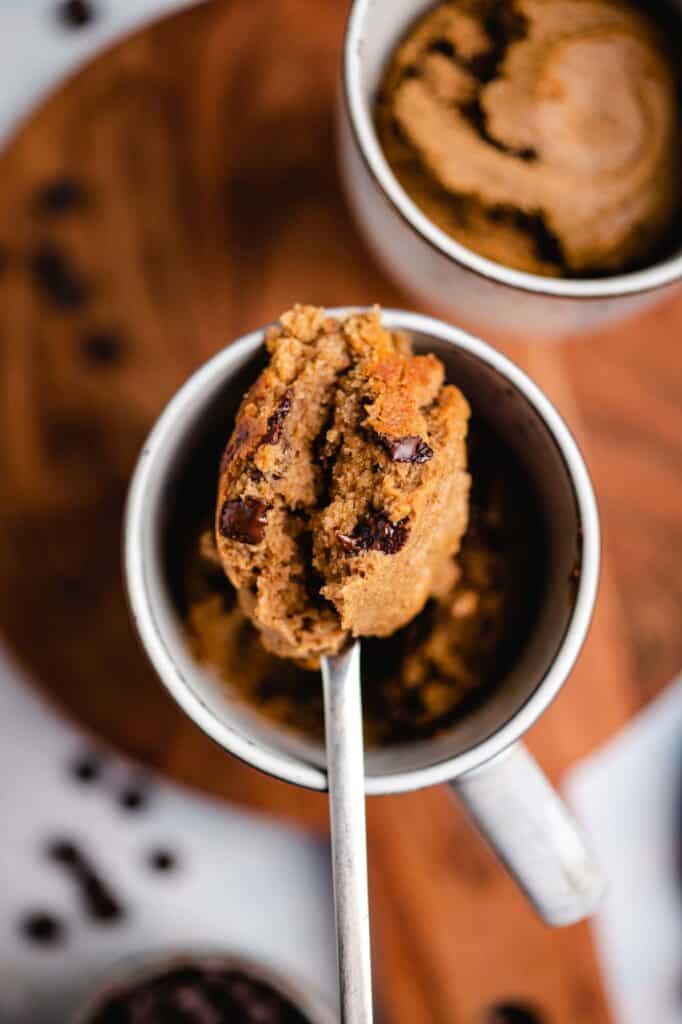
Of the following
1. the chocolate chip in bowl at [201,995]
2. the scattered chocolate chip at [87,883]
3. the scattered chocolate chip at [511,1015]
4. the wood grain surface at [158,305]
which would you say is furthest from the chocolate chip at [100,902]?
the scattered chocolate chip at [511,1015]

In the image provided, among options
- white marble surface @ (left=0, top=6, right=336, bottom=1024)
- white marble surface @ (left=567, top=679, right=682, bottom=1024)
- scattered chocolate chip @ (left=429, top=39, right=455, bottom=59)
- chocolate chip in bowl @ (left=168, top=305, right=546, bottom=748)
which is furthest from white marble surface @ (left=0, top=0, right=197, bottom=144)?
white marble surface @ (left=567, top=679, right=682, bottom=1024)

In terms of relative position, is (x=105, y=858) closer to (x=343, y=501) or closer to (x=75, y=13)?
(x=343, y=501)

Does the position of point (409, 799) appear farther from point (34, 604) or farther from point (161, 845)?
point (34, 604)

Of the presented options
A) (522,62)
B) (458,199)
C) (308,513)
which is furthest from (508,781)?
(522,62)

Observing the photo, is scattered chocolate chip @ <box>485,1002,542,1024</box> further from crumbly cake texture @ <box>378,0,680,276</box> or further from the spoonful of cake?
crumbly cake texture @ <box>378,0,680,276</box>

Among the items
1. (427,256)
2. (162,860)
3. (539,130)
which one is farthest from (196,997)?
(539,130)

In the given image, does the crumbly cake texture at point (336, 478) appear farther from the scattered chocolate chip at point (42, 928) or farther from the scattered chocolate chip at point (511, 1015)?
the scattered chocolate chip at point (42, 928)
